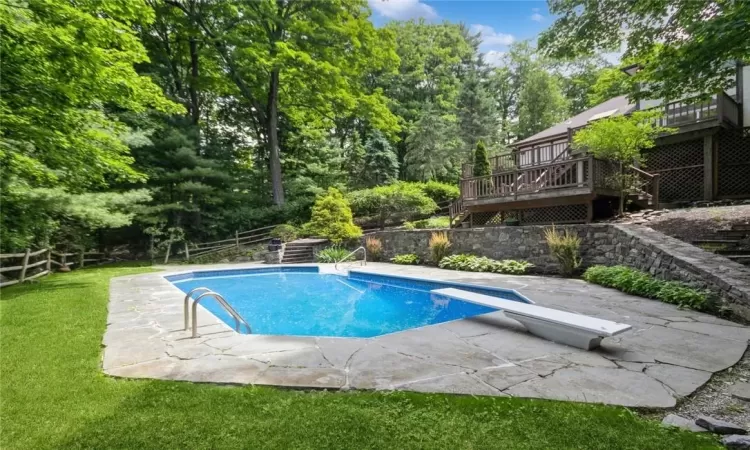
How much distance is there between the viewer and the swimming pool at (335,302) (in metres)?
6.05

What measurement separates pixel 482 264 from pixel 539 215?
3.13 metres

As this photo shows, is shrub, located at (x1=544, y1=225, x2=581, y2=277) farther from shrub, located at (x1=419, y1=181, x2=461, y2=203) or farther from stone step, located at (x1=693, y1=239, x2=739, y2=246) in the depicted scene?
shrub, located at (x1=419, y1=181, x2=461, y2=203)

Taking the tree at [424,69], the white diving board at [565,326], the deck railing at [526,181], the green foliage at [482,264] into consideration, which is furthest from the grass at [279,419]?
the tree at [424,69]

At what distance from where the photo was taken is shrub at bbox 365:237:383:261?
44.1 feet

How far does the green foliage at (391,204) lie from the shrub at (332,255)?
3771 millimetres

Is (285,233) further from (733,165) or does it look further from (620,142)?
(733,165)

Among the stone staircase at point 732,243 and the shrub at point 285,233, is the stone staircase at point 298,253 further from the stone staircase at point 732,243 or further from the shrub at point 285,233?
the stone staircase at point 732,243

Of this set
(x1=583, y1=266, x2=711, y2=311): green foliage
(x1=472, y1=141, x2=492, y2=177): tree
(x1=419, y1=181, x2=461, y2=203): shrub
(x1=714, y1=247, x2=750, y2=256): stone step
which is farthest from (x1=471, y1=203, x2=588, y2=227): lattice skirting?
(x1=419, y1=181, x2=461, y2=203): shrub

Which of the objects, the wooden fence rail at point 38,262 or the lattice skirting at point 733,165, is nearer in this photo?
the wooden fence rail at point 38,262

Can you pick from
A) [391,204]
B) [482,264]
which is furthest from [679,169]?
[391,204]

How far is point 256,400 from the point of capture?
101 inches

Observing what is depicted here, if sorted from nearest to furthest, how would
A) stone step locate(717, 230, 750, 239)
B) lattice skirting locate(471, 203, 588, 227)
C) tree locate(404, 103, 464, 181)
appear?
stone step locate(717, 230, 750, 239) → lattice skirting locate(471, 203, 588, 227) → tree locate(404, 103, 464, 181)

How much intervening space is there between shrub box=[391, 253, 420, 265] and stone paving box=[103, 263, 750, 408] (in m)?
6.95

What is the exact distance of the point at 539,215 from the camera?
451 inches
